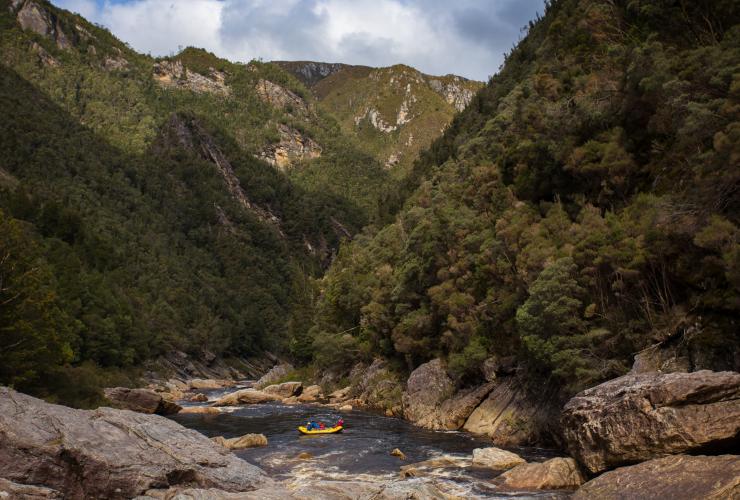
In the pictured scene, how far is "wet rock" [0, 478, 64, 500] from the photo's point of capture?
1651 centimetres

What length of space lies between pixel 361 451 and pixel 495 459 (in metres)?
8.70

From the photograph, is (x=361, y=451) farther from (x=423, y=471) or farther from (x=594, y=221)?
(x=594, y=221)

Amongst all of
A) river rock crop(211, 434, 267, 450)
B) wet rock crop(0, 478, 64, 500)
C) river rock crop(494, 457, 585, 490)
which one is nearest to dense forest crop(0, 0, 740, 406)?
river rock crop(494, 457, 585, 490)

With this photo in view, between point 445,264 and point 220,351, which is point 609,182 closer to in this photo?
point 445,264

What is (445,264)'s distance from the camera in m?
52.8

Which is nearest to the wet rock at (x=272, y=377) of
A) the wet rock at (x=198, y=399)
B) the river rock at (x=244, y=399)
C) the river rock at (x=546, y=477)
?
the wet rock at (x=198, y=399)

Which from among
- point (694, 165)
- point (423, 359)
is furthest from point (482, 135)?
point (694, 165)

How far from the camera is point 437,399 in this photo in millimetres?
44312

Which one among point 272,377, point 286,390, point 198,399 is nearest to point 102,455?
point 198,399

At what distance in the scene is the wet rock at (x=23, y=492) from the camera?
16511mm

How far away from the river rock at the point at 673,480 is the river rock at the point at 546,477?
2.37 m

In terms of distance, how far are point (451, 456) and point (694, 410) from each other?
13.3 meters

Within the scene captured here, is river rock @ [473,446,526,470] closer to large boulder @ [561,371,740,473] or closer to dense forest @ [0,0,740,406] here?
dense forest @ [0,0,740,406]

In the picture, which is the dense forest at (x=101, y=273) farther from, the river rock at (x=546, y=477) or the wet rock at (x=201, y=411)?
the river rock at (x=546, y=477)
